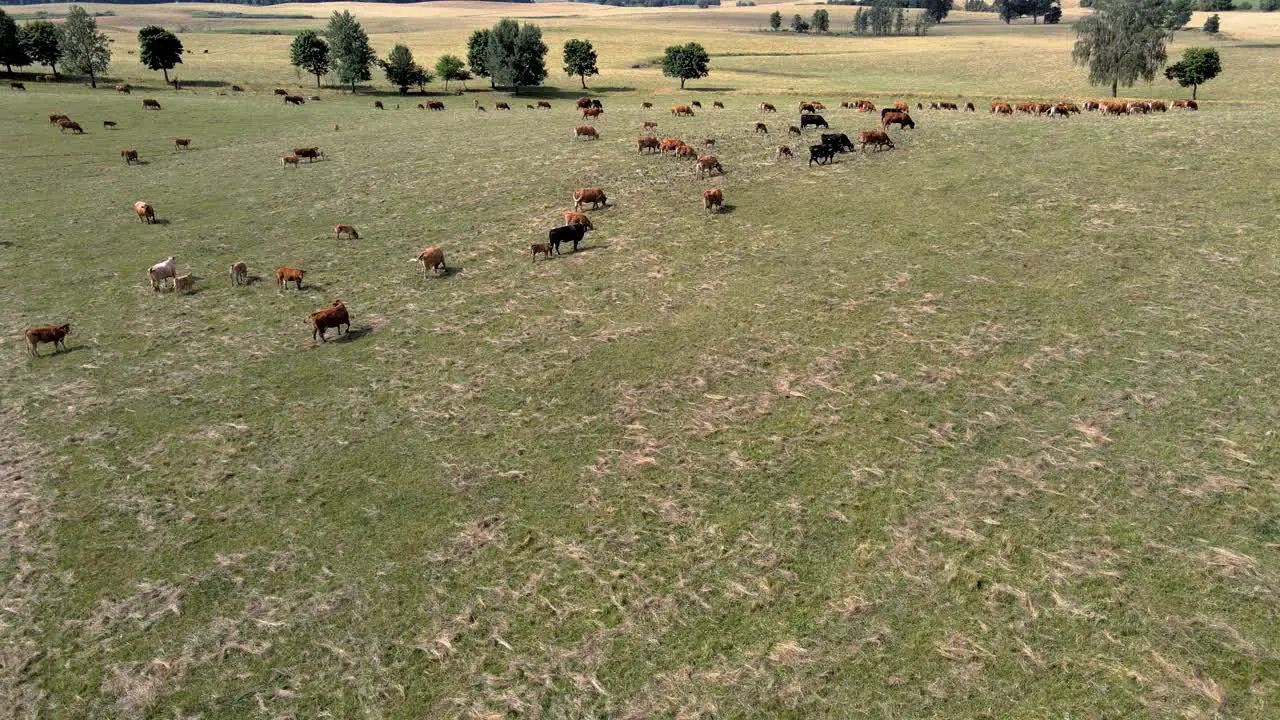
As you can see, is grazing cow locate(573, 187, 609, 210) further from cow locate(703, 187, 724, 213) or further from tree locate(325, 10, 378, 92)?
tree locate(325, 10, 378, 92)

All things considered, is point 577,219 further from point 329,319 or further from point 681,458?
point 681,458

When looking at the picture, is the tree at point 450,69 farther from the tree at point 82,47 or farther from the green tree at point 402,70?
the tree at point 82,47

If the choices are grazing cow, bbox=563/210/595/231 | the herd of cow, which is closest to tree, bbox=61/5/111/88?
the herd of cow

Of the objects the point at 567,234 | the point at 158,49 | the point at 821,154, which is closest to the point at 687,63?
the point at 821,154

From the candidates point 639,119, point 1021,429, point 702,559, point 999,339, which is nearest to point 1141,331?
point 999,339

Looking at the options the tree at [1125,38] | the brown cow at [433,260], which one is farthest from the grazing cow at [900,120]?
the tree at [1125,38]

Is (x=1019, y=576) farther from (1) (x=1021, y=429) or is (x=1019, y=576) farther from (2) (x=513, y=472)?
(2) (x=513, y=472)
